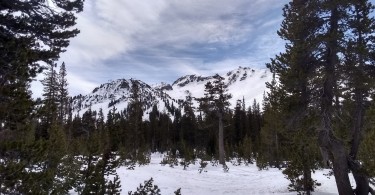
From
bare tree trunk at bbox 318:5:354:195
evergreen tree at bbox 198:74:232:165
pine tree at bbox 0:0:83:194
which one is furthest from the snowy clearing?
Result: evergreen tree at bbox 198:74:232:165

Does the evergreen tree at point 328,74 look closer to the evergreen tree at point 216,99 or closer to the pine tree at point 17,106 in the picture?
the pine tree at point 17,106

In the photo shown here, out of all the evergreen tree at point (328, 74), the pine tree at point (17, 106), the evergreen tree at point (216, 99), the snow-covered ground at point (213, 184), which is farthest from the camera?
the evergreen tree at point (216, 99)

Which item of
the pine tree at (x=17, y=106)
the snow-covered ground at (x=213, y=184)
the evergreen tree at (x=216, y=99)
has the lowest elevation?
the snow-covered ground at (x=213, y=184)

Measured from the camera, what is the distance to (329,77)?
44.8 feet

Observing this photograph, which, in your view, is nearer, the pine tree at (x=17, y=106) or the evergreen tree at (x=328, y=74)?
the pine tree at (x=17, y=106)

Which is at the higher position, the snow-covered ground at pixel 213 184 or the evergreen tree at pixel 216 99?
the evergreen tree at pixel 216 99

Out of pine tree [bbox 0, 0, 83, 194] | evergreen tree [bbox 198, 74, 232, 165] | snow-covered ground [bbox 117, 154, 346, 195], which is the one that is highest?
evergreen tree [bbox 198, 74, 232, 165]

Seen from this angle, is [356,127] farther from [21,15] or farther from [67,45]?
[21,15]

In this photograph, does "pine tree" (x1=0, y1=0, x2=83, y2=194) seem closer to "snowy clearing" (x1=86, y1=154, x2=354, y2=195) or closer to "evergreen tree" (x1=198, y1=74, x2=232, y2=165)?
"snowy clearing" (x1=86, y1=154, x2=354, y2=195)

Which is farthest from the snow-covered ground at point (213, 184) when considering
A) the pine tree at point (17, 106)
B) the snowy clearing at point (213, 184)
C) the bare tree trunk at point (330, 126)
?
the pine tree at point (17, 106)

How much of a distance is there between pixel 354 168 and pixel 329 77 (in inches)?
141

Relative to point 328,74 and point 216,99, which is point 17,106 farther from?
point 216,99

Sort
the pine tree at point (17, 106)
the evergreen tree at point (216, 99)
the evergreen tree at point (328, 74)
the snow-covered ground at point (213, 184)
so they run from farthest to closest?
the evergreen tree at point (216, 99) → the snow-covered ground at point (213, 184) → the evergreen tree at point (328, 74) → the pine tree at point (17, 106)

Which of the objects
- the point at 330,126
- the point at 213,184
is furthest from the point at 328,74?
the point at 213,184
